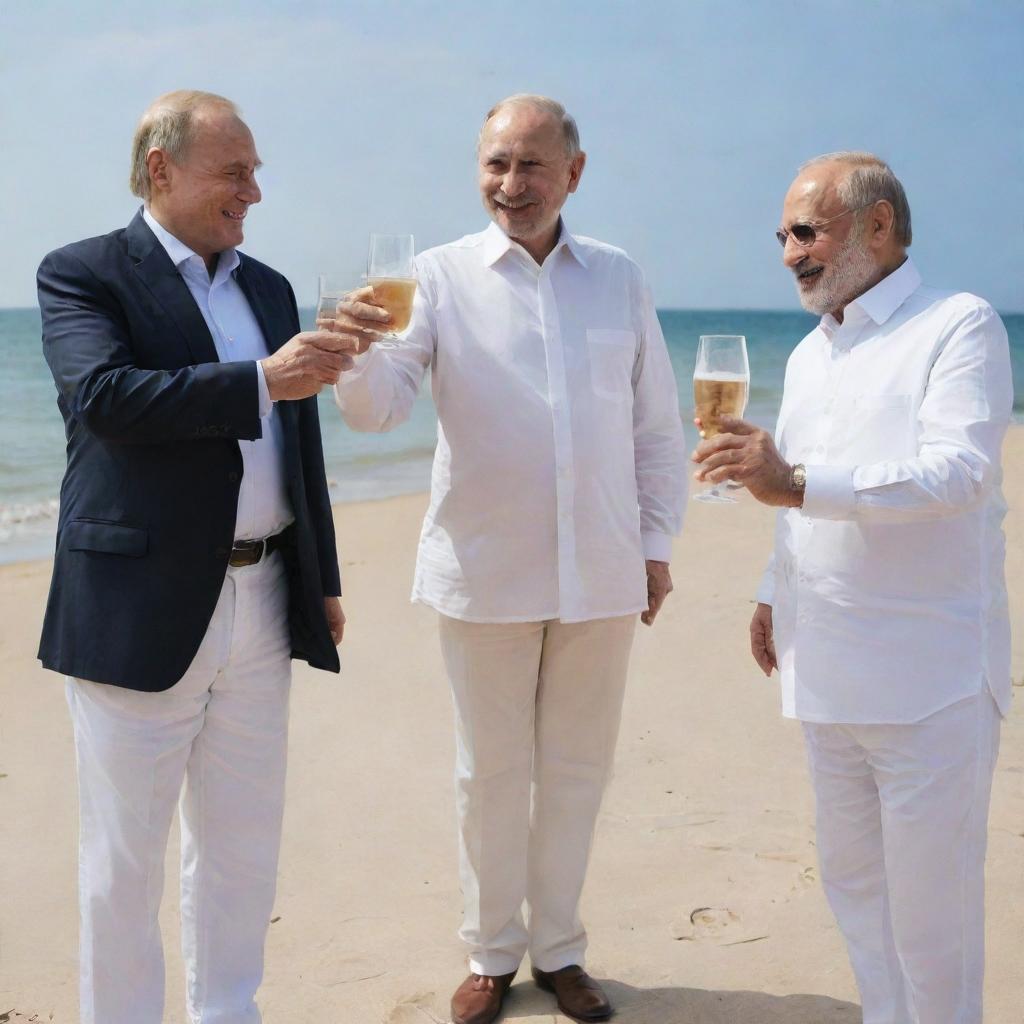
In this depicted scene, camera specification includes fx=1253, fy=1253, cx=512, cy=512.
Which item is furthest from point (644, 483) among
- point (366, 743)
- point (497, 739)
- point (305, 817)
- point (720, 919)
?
point (366, 743)

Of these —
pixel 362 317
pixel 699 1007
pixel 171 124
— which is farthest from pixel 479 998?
pixel 171 124

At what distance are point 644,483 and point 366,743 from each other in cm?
236

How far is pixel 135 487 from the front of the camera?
2707 millimetres

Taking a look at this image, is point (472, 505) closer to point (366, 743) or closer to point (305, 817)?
point (305, 817)

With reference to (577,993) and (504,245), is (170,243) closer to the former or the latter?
(504,245)

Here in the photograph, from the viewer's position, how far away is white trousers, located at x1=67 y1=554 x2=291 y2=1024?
9.15ft

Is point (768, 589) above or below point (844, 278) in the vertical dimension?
below

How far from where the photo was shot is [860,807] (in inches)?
114

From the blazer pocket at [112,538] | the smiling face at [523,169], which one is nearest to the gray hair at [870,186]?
the smiling face at [523,169]

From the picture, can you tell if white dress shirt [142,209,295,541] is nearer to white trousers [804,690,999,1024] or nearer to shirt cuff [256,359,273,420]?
shirt cuff [256,359,273,420]

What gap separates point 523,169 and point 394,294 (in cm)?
105

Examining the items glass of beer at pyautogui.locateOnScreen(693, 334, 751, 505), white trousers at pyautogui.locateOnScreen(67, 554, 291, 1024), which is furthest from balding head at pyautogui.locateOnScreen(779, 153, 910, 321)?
white trousers at pyautogui.locateOnScreen(67, 554, 291, 1024)

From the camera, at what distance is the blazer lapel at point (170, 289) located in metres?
2.76

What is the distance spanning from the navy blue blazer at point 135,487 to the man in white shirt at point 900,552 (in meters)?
1.08
